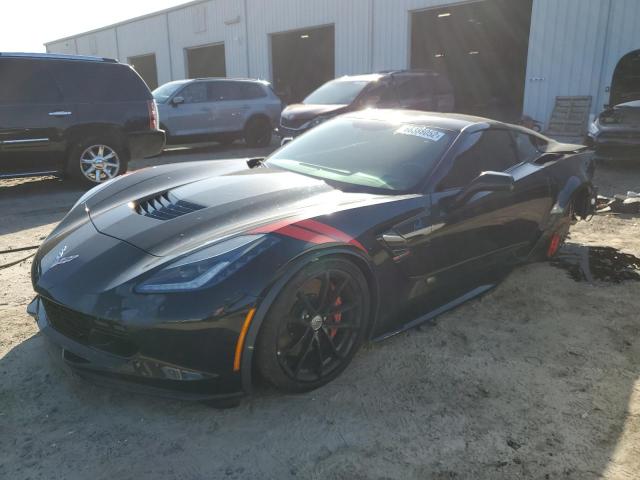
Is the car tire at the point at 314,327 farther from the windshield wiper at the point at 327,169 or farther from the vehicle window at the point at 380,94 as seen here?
the vehicle window at the point at 380,94

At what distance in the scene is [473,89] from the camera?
25297mm

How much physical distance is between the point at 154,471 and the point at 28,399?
2.96 ft

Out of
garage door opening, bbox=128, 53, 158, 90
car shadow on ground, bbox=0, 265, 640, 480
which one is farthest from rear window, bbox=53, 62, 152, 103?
garage door opening, bbox=128, 53, 158, 90

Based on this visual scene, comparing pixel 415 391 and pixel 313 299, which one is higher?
pixel 313 299

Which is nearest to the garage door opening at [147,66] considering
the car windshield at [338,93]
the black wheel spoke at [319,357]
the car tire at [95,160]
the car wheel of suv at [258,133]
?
the car wheel of suv at [258,133]

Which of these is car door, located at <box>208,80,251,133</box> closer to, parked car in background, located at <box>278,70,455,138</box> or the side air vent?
parked car in background, located at <box>278,70,455,138</box>

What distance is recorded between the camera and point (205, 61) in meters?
25.5

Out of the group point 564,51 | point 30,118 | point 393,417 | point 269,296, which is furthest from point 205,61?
point 393,417

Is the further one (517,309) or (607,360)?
(517,309)

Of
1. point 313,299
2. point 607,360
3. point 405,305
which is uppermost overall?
point 313,299

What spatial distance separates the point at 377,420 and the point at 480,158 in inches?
80.2

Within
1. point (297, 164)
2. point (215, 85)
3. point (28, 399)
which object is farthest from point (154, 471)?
point (215, 85)

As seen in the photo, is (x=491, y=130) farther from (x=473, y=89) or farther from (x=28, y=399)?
(x=473, y=89)

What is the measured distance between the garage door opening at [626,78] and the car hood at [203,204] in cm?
1077
